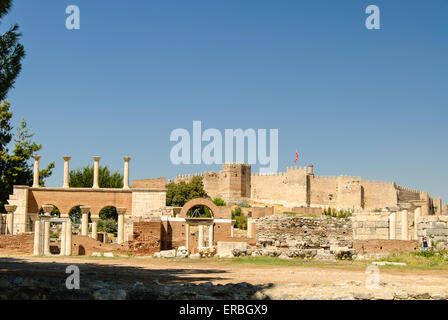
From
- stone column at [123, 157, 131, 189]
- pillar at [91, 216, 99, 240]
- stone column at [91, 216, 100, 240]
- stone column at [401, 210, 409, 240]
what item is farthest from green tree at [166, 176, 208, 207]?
stone column at [401, 210, 409, 240]

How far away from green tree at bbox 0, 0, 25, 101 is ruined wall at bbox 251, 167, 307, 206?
65897 millimetres

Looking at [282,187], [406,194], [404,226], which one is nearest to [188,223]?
[404,226]

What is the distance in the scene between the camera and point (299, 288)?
10945mm

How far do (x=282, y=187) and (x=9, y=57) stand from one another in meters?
68.4

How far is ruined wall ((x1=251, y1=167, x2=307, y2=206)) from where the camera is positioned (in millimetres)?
80188

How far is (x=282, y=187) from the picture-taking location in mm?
81938

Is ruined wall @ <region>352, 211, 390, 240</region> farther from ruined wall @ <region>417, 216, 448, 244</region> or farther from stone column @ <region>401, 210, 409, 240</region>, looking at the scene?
ruined wall @ <region>417, 216, 448, 244</region>

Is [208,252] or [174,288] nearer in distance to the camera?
[174,288]

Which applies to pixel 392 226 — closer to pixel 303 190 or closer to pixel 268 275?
pixel 268 275

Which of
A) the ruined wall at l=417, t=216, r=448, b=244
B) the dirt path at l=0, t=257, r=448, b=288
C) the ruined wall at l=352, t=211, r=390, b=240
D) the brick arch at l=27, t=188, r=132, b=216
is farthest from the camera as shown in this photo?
the brick arch at l=27, t=188, r=132, b=216

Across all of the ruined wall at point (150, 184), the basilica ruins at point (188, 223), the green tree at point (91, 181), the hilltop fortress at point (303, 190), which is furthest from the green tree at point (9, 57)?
the hilltop fortress at point (303, 190)
